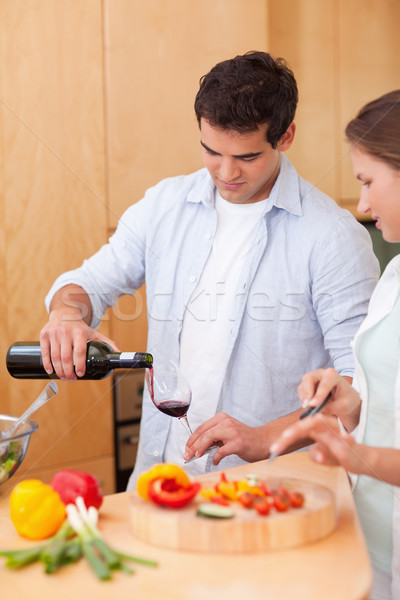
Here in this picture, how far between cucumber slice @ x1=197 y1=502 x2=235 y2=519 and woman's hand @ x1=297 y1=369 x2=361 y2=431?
29cm

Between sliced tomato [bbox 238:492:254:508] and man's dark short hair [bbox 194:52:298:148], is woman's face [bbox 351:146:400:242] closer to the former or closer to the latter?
man's dark short hair [bbox 194:52:298:148]

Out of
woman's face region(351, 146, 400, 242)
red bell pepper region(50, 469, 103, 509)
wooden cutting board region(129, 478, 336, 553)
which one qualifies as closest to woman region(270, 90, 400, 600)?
woman's face region(351, 146, 400, 242)

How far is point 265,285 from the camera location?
1.60m

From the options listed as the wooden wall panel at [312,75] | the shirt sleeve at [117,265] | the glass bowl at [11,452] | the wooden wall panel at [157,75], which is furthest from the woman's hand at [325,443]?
the wooden wall panel at [312,75]

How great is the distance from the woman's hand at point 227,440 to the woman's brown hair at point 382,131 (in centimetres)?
56

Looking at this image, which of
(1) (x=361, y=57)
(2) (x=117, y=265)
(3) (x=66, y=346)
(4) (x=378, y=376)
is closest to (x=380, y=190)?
(4) (x=378, y=376)

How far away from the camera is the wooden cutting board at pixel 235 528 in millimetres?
849

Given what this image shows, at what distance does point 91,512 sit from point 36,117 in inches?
56.7

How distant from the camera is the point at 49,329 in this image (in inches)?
55.7

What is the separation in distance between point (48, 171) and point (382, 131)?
122 cm

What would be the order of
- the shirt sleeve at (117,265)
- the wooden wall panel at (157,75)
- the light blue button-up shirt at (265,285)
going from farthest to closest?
the wooden wall panel at (157,75) < the shirt sleeve at (117,265) < the light blue button-up shirt at (265,285)

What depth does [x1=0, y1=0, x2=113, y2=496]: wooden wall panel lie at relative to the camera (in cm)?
204

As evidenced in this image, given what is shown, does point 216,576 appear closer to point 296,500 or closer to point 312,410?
point 296,500

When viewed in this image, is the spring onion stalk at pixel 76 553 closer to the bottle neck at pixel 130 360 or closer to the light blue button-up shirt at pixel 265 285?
the bottle neck at pixel 130 360
